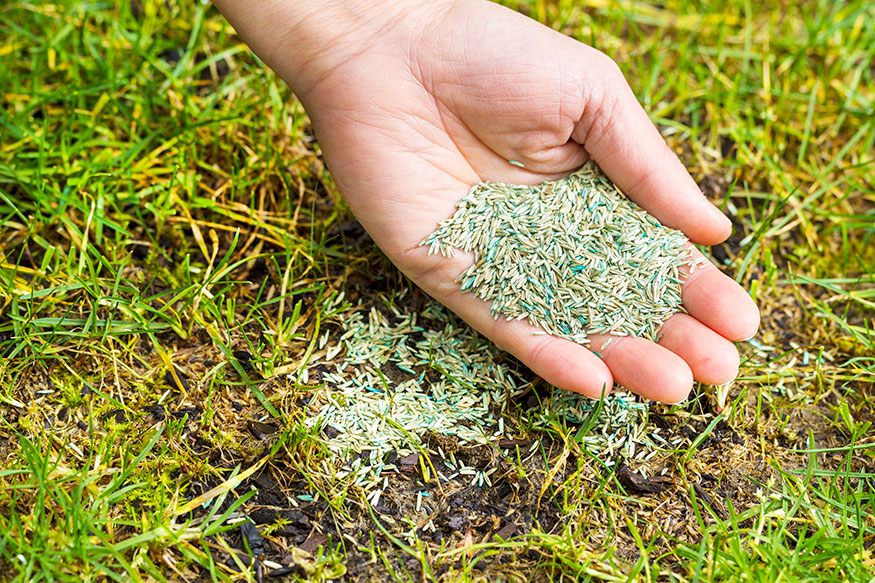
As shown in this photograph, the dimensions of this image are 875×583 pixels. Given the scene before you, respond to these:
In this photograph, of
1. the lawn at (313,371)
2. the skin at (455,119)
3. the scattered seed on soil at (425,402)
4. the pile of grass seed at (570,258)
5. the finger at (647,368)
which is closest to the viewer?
the lawn at (313,371)

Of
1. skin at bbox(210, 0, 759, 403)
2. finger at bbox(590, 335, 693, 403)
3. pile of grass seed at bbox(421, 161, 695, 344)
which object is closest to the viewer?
finger at bbox(590, 335, 693, 403)

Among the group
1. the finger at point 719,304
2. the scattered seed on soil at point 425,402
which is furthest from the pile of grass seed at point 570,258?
the scattered seed on soil at point 425,402

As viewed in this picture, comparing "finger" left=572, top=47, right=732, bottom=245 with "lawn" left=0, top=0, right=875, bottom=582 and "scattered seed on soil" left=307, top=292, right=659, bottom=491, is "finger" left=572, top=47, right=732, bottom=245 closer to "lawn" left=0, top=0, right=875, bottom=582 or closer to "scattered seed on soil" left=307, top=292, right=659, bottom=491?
"lawn" left=0, top=0, right=875, bottom=582

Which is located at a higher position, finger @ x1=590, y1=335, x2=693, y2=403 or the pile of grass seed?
the pile of grass seed

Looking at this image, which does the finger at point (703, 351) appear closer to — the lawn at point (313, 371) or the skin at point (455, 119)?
the skin at point (455, 119)

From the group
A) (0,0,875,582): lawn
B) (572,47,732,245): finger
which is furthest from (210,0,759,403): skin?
(0,0,875,582): lawn

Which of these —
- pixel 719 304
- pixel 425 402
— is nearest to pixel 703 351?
pixel 719 304

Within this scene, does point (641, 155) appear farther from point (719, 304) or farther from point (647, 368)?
point (647, 368)

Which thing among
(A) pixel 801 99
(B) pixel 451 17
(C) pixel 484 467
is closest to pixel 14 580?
(C) pixel 484 467
